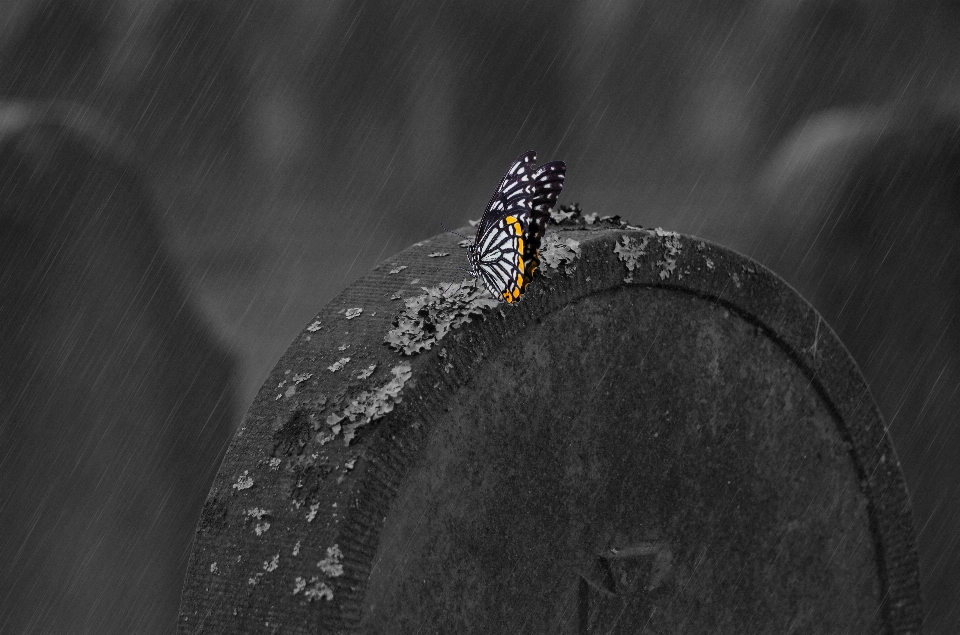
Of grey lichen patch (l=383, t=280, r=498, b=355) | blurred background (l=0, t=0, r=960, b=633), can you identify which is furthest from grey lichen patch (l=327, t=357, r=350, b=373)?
blurred background (l=0, t=0, r=960, b=633)

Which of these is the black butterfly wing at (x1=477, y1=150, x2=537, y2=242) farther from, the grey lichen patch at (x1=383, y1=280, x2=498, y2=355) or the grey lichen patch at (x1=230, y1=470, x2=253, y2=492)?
the grey lichen patch at (x1=230, y1=470, x2=253, y2=492)

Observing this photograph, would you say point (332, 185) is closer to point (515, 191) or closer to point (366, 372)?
→ point (366, 372)

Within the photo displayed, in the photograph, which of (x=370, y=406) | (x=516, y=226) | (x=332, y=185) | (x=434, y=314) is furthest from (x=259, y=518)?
(x=332, y=185)

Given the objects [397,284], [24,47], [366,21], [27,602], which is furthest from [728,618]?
[24,47]

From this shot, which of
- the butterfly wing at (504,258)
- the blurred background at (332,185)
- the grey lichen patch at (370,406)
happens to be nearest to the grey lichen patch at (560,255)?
the butterfly wing at (504,258)

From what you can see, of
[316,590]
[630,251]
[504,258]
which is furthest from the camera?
[630,251]

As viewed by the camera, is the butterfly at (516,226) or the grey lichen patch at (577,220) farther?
the grey lichen patch at (577,220)

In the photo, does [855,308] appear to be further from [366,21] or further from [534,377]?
[534,377]

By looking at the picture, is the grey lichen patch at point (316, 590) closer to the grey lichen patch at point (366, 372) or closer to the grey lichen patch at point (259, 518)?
the grey lichen patch at point (259, 518)
